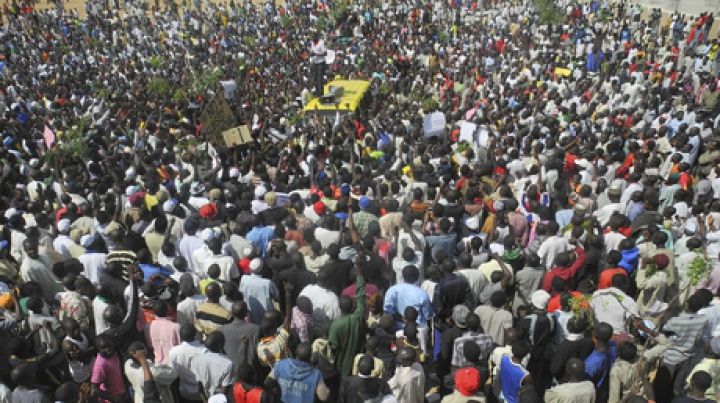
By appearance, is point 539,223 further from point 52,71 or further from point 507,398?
point 52,71

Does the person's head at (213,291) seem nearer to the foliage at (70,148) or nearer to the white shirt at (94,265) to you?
the white shirt at (94,265)

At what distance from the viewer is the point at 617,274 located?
5.59m

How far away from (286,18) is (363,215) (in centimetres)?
2069

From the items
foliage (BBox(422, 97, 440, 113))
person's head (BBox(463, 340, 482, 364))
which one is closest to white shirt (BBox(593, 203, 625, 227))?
person's head (BBox(463, 340, 482, 364))

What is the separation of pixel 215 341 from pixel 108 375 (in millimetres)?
911

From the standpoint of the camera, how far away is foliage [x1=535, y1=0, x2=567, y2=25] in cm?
2283

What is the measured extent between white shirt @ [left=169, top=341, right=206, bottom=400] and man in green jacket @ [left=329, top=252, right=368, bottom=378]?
1.11m

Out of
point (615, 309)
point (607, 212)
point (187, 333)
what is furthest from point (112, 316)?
point (607, 212)

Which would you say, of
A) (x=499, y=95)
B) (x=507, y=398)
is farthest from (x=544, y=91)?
(x=507, y=398)

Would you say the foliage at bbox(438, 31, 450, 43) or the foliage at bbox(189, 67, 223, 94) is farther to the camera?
the foliage at bbox(438, 31, 450, 43)

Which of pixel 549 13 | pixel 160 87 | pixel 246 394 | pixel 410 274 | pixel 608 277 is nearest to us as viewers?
pixel 246 394

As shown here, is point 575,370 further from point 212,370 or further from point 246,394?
point 212,370

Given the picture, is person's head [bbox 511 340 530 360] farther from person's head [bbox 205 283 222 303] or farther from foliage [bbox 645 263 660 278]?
person's head [bbox 205 283 222 303]

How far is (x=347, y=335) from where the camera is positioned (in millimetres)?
5059
